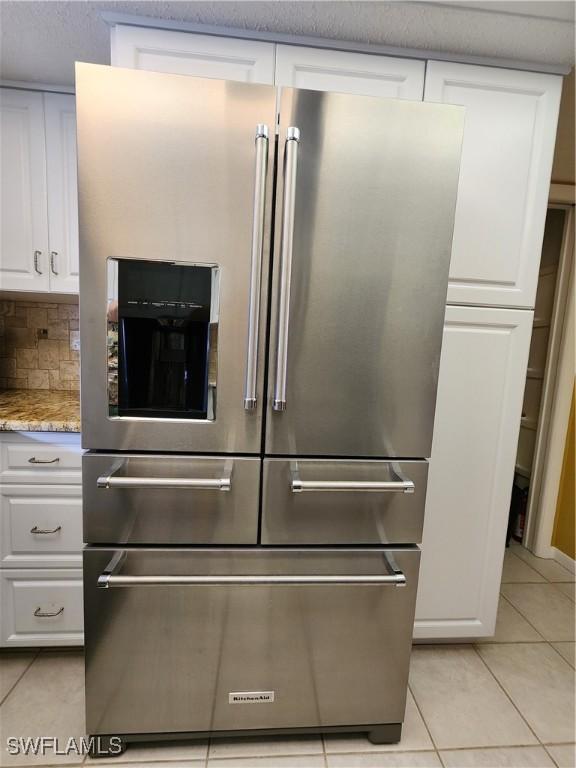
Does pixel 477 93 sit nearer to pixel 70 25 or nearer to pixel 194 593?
pixel 70 25

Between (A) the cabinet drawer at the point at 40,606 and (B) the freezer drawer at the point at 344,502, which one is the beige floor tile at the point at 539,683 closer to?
(B) the freezer drawer at the point at 344,502

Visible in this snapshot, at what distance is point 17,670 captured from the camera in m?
1.46

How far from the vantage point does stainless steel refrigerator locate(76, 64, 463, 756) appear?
948 millimetres

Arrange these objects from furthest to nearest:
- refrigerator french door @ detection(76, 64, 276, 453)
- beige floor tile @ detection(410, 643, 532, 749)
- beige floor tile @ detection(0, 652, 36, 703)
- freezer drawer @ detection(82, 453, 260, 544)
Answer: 1. beige floor tile @ detection(0, 652, 36, 703)
2. beige floor tile @ detection(410, 643, 532, 749)
3. freezer drawer @ detection(82, 453, 260, 544)
4. refrigerator french door @ detection(76, 64, 276, 453)

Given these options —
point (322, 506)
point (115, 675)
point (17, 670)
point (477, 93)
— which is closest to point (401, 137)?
point (477, 93)

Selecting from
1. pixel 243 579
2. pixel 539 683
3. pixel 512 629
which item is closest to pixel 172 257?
pixel 243 579

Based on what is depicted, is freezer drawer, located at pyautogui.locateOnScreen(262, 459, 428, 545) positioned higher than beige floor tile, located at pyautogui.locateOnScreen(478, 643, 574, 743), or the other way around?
freezer drawer, located at pyautogui.locateOnScreen(262, 459, 428, 545)

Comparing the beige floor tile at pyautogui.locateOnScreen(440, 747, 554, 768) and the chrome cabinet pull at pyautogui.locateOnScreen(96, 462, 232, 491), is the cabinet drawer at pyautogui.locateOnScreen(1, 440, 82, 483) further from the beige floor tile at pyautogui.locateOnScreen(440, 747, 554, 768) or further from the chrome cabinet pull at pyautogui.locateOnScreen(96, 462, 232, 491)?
the beige floor tile at pyautogui.locateOnScreen(440, 747, 554, 768)

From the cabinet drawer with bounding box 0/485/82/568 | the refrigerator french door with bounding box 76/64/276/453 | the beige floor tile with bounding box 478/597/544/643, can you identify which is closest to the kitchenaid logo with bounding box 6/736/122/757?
the cabinet drawer with bounding box 0/485/82/568

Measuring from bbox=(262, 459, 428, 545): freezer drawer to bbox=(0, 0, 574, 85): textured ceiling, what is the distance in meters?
1.31

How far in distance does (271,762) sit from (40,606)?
0.99 meters

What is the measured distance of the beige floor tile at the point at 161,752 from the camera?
116cm

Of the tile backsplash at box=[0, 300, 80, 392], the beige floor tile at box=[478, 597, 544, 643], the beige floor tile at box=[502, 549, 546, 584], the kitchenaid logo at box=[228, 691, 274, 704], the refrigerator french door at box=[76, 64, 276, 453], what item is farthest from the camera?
the beige floor tile at box=[502, 549, 546, 584]

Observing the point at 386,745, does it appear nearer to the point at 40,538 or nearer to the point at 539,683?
the point at 539,683
